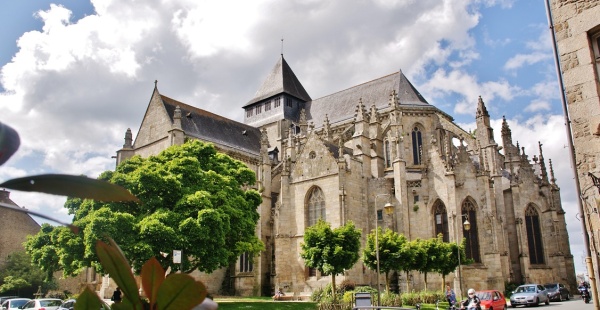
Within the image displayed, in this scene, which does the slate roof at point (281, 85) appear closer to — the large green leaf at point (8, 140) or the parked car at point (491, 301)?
the parked car at point (491, 301)

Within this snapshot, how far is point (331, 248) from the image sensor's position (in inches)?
997

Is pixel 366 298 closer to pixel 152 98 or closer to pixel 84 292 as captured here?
pixel 84 292

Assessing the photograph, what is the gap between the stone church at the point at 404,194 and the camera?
30.8 metres

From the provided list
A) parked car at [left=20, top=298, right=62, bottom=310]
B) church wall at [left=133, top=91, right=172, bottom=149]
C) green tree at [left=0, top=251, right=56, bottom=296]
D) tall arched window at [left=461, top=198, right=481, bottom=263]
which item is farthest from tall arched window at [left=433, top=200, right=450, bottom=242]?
green tree at [left=0, top=251, right=56, bottom=296]

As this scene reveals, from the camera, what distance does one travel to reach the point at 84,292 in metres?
1.69

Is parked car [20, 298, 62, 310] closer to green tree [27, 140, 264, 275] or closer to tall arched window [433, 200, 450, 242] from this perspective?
green tree [27, 140, 264, 275]

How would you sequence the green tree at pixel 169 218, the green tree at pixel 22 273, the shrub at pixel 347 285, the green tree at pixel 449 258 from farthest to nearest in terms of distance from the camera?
the green tree at pixel 22 273, the shrub at pixel 347 285, the green tree at pixel 449 258, the green tree at pixel 169 218

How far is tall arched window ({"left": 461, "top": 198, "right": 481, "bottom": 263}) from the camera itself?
3034cm

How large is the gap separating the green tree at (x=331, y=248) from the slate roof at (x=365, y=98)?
1884cm

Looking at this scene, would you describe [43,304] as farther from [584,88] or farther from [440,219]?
[440,219]

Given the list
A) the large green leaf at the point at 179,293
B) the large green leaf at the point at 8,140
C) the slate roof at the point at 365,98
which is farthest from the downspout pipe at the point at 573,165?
the slate roof at the point at 365,98

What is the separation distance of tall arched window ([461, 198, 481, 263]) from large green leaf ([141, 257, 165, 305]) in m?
30.3

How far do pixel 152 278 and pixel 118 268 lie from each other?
0.12 m

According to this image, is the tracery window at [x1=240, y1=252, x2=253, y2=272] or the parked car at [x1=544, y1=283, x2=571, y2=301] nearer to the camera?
the parked car at [x1=544, y1=283, x2=571, y2=301]
